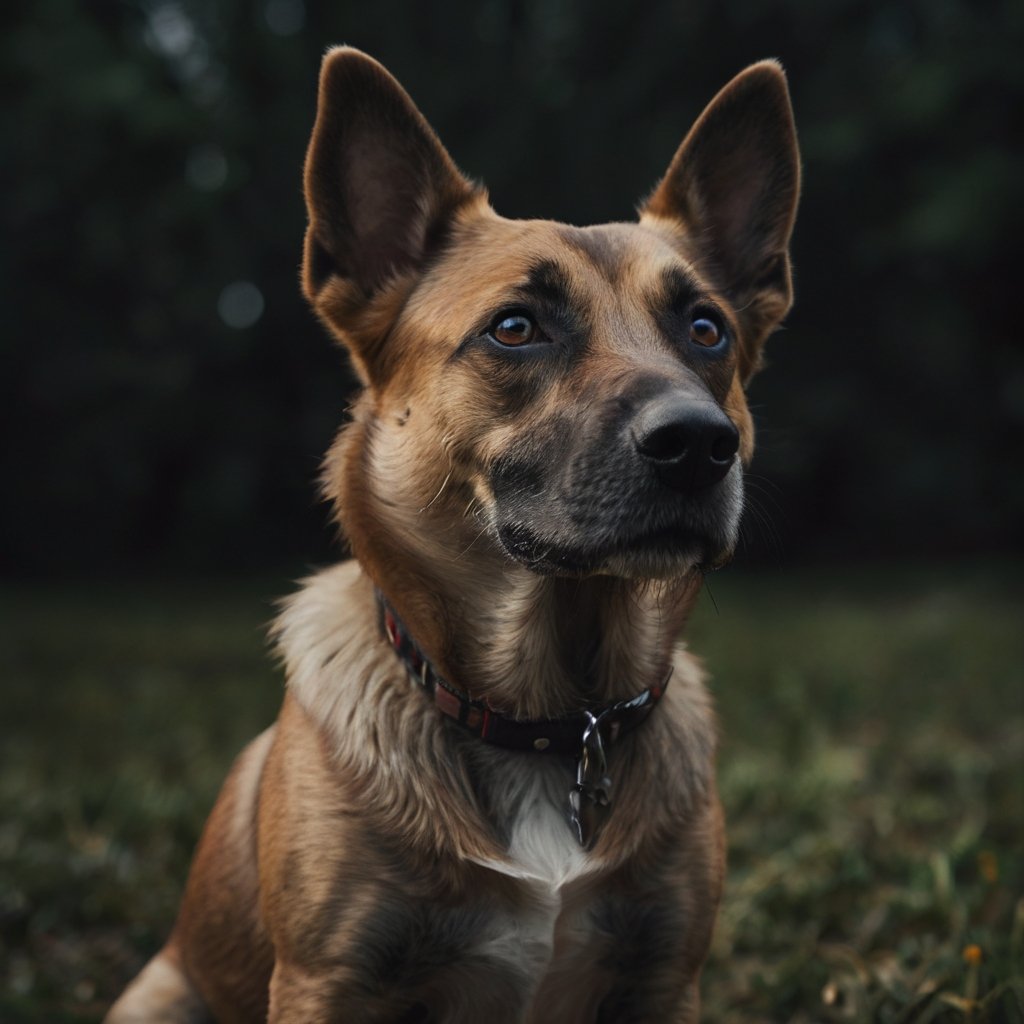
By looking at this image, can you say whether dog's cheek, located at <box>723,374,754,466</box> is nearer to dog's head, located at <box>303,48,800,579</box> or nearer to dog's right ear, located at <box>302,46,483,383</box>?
dog's head, located at <box>303,48,800,579</box>

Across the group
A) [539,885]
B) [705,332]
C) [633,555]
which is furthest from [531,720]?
[705,332]

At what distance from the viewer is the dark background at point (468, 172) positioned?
53.1 feet

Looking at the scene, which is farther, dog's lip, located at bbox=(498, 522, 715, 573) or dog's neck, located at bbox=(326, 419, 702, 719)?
dog's neck, located at bbox=(326, 419, 702, 719)

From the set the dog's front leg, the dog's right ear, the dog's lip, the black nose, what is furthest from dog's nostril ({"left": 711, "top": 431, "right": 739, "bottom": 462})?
the dog's front leg

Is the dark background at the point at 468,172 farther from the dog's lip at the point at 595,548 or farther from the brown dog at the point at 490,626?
the dog's lip at the point at 595,548

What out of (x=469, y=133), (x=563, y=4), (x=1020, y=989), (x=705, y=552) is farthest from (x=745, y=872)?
(x=563, y=4)

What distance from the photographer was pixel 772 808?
510cm

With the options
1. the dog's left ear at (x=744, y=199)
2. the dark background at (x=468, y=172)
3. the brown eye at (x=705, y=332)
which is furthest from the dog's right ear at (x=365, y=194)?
the dark background at (x=468, y=172)

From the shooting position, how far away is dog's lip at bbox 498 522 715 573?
2.47m

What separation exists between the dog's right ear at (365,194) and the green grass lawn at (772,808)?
146cm

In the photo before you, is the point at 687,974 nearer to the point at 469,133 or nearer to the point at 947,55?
the point at 469,133

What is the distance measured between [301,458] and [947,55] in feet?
36.2

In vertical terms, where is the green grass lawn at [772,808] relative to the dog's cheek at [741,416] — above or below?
below

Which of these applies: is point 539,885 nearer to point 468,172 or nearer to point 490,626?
point 490,626
